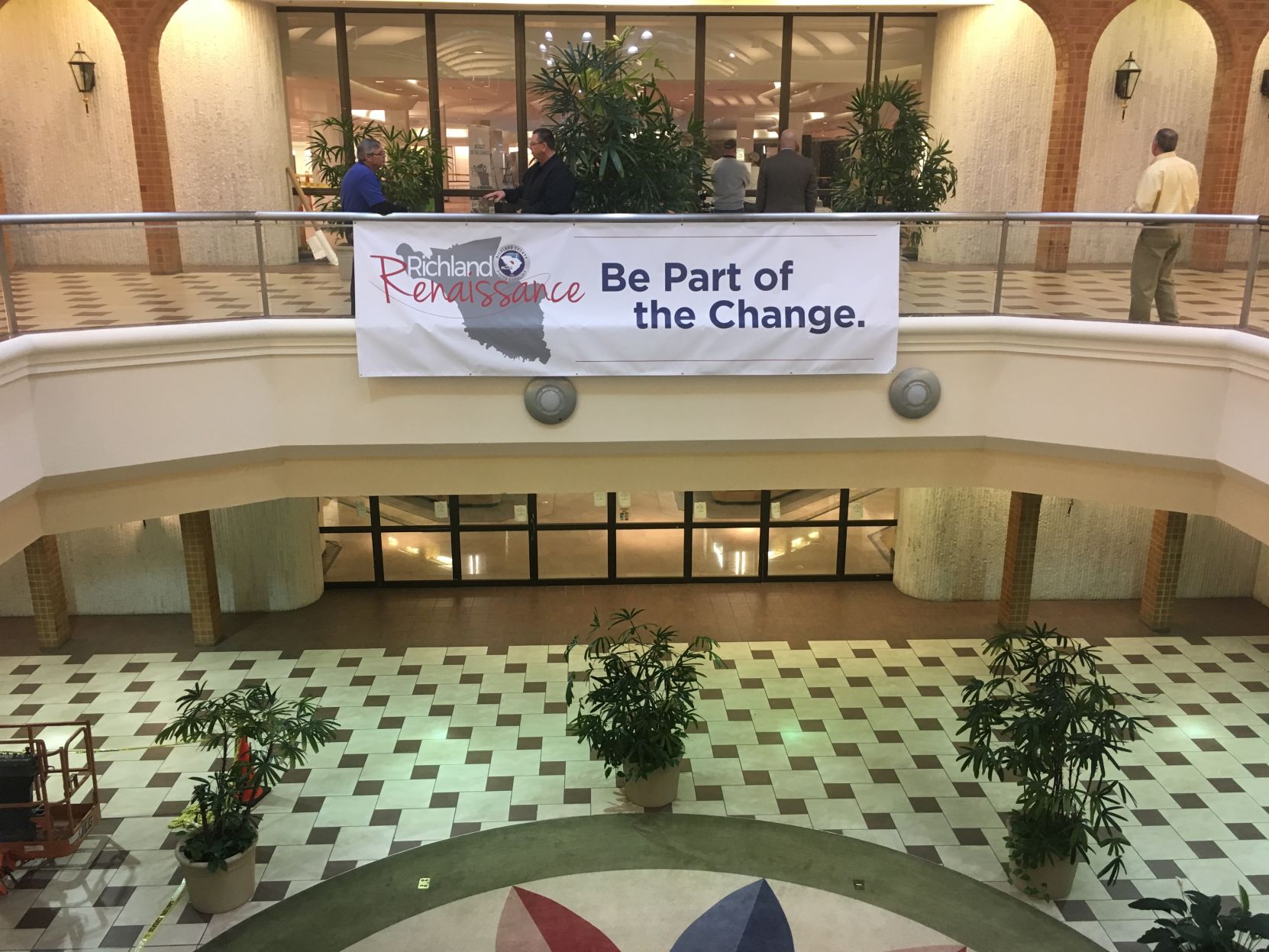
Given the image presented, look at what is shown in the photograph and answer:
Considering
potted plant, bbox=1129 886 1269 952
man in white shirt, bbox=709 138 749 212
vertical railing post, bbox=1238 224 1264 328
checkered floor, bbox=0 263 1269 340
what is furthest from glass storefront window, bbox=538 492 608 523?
potted plant, bbox=1129 886 1269 952

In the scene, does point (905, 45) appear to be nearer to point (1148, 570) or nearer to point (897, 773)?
point (1148, 570)

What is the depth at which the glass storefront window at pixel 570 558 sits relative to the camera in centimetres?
1536

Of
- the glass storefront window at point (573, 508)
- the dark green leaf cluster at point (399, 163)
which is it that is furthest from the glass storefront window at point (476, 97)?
the glass storefront window at point (573, 508)

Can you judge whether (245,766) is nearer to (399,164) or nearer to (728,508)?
(399,164)

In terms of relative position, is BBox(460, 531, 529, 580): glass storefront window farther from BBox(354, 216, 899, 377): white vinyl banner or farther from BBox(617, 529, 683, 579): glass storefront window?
BBox(354, 216, 899, 377): white vinyl banner

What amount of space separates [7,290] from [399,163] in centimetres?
458

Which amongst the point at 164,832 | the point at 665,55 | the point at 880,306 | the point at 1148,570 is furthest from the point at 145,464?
the point at 1148,570

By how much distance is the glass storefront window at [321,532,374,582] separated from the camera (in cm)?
1516

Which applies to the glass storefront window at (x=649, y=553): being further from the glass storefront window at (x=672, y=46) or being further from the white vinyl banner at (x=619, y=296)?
the white vinyl banner at (x=619, y=296)

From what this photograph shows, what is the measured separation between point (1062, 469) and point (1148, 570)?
6278mm

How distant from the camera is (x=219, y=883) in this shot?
8.38 meters

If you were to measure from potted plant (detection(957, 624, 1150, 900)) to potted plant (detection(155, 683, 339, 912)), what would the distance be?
542 centimetres

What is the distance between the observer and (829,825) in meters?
9.65

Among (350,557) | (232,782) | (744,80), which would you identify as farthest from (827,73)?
(232,782)
